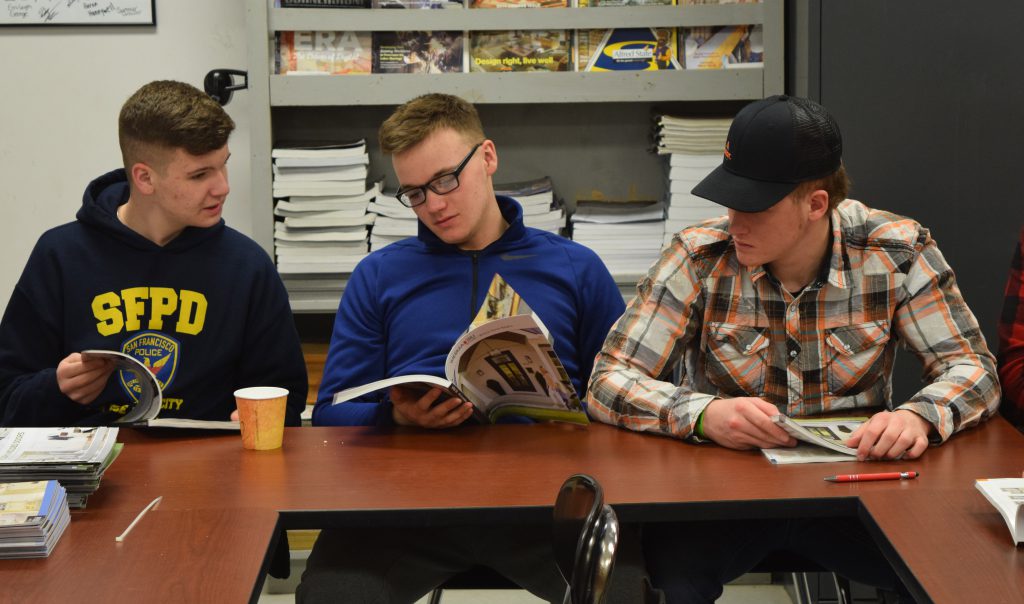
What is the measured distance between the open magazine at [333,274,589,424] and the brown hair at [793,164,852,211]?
51cm

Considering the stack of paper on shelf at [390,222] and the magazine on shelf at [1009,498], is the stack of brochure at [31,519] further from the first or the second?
the stack of paper on shelf at [390,222]

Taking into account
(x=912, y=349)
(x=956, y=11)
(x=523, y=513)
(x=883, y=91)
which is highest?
(x=956, y=11)

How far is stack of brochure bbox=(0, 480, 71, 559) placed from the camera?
135cm

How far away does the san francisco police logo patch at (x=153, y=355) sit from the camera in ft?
7.13

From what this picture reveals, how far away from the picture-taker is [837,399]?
197 cm

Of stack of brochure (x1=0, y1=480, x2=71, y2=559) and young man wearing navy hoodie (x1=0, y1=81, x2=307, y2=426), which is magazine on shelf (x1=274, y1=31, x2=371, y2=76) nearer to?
young man wearing navy hoodie (x1=0, y1=81, x2=307, y2=426)

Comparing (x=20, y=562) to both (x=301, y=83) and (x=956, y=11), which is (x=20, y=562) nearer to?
(x=301, y=83)

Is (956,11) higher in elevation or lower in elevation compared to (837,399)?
higher

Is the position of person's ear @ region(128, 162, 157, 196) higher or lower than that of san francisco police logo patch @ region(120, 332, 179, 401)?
higher

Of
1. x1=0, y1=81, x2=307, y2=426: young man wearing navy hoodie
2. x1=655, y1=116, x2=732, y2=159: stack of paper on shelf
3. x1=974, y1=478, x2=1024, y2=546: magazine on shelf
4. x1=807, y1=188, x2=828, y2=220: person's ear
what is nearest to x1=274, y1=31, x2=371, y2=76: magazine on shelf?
x1=0, y1=81, x2=307, y2=426: young man wearing navy hoodie

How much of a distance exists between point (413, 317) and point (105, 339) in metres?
0.61

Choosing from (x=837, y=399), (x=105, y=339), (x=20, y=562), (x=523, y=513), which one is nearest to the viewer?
(x=20, y=562)

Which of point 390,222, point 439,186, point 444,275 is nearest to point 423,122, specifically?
point 439,186

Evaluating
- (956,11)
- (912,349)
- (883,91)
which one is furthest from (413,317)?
(956,11)
